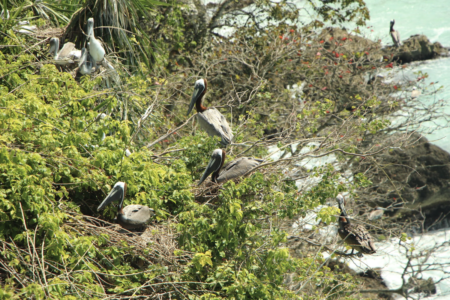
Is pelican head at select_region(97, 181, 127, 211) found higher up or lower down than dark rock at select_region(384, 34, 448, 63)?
lower down

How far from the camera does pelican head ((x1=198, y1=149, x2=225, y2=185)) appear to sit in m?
4.49

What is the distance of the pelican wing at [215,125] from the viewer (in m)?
5.37

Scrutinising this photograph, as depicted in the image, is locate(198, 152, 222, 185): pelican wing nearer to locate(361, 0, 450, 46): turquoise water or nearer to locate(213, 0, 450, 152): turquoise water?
locate(213, 0, 450, 152): turquoise water

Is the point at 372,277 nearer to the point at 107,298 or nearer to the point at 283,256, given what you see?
the point at 283,256

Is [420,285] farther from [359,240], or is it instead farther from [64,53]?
[64,53]

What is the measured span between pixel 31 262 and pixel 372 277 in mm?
9035

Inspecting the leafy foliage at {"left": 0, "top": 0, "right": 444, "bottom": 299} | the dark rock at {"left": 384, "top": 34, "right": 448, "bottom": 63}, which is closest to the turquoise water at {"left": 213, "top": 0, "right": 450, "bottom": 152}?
the dark rock at {"left": 384, "top": 34, "right": 448, "bottom": 63}

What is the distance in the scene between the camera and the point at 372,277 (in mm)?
10328

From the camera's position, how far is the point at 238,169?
457 cm

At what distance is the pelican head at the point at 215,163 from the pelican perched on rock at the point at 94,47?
2.27 meters

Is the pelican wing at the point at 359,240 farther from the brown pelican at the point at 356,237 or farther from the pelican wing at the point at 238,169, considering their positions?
the pelican wing at the point at 238,169

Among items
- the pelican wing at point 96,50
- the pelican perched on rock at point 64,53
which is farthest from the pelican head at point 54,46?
the pelican wing at point 96,50

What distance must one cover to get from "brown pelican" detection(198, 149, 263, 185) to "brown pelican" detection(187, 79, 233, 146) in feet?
2.58

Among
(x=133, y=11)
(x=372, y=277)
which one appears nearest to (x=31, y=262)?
(x=133, y=11)
